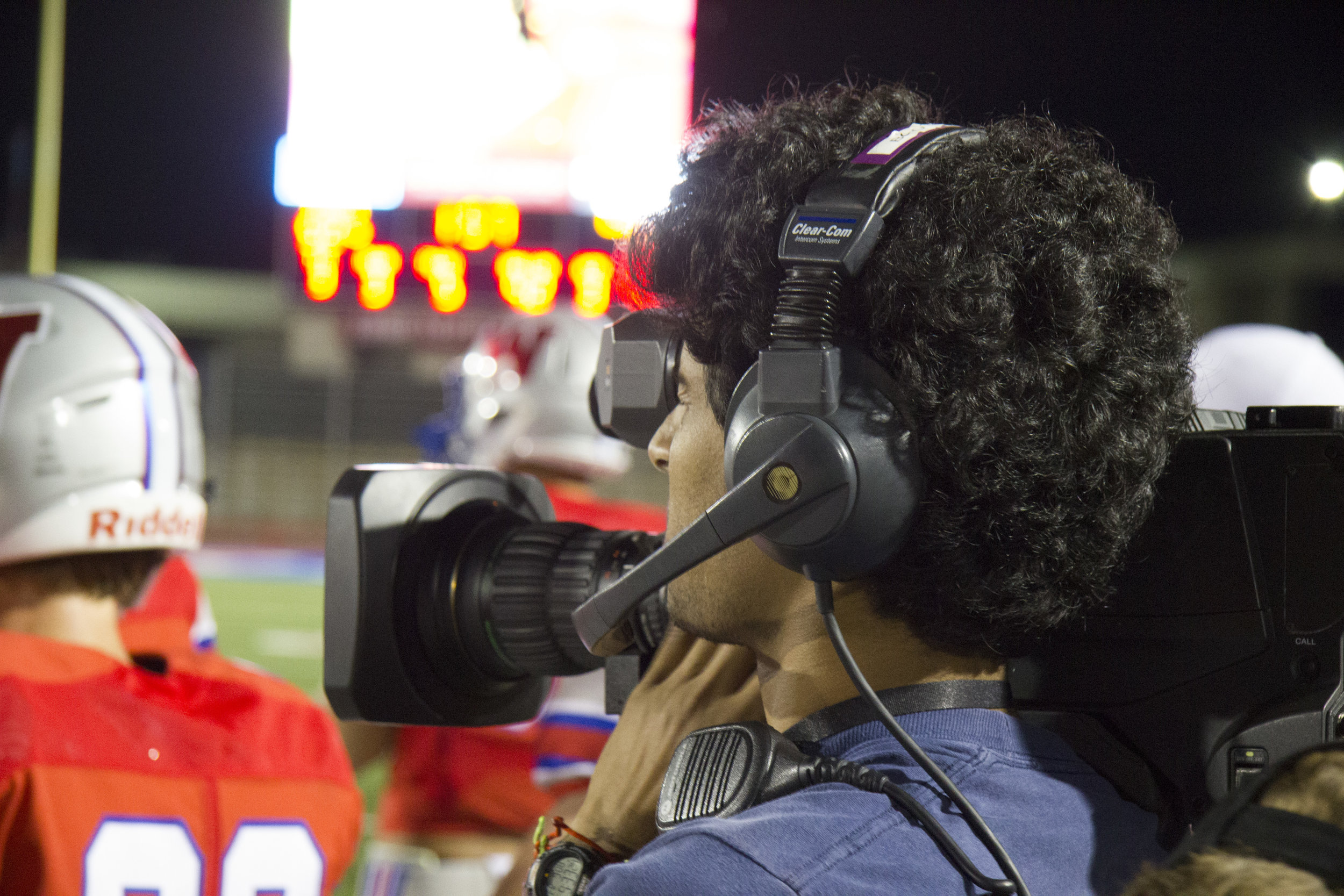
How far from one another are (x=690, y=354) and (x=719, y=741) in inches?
13.0

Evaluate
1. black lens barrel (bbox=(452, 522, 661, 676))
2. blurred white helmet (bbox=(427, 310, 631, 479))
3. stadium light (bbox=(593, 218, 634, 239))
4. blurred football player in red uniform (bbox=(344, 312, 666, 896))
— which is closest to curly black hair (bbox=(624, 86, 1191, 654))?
black lens barrel (bbox=(452, 522, 661, 676))

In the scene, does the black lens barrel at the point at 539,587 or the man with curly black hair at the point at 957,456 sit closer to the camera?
the man with curly black hair at the point at 957,456

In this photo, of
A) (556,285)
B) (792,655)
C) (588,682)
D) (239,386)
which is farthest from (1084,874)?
(239,386)

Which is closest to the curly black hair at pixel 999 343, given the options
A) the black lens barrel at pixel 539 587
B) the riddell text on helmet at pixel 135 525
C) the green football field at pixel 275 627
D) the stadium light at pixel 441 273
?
the black lens barrel at pixel 539 587

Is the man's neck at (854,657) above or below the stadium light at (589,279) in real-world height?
above

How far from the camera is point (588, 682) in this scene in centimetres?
257

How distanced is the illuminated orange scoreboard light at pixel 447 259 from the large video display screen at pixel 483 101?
166 millimetres

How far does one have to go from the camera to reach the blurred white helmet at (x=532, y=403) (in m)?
3.62

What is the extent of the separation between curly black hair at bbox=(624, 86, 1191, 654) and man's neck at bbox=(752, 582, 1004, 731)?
2 cm

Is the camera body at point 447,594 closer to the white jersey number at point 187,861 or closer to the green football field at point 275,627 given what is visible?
the white jersey number at point 187,861

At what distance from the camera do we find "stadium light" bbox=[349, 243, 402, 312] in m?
10.3

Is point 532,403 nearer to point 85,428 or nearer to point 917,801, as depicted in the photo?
point 85,428

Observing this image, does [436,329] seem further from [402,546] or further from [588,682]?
[402,546]

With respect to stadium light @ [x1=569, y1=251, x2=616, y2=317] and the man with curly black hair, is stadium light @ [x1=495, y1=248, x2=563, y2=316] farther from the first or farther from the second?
the man with curly black hair
